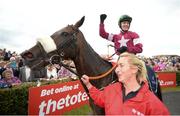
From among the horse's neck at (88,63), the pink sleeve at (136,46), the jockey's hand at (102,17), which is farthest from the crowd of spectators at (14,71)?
the pink sleeve at (136,46)

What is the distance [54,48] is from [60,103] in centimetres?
639

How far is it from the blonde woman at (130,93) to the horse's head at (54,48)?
228 centimetres

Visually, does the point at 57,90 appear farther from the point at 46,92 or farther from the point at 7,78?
the point at 7,78

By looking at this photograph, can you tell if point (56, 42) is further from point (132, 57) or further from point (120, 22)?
point (132, 57)

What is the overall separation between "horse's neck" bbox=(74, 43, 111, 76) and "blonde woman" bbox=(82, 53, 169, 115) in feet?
7.77

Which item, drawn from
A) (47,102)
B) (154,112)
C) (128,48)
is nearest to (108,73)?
(128,48)

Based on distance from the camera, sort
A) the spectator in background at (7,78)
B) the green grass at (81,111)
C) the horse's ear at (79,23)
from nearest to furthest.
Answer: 1. the horse's ear at (79,23)
2. the spectator in background at (7,78)
3. the green grass at (81,111)

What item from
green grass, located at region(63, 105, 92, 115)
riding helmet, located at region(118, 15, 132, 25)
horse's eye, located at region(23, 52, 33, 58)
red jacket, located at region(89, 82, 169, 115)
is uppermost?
riding helmet, located at region(118, 15, 132, 25)

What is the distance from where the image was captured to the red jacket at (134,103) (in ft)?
10.8

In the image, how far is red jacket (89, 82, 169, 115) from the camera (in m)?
3.30

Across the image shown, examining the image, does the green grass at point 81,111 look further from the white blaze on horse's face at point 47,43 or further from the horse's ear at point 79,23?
the white blaze on horse's face at point 47,43

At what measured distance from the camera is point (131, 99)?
3.46 meters

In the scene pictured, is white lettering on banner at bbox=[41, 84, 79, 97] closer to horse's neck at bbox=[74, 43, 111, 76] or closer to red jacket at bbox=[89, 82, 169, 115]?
horse's neck at bbox=[74, 43, 111, 76]

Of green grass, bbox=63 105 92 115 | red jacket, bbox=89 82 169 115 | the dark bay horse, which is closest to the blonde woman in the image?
red jacket, bbox=89 82 169 115
